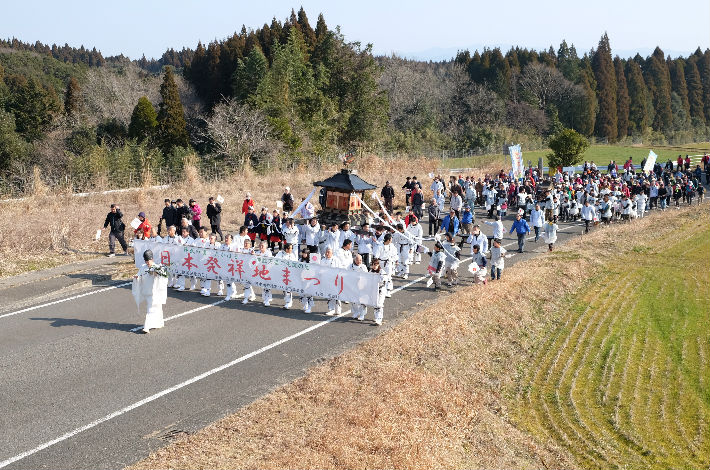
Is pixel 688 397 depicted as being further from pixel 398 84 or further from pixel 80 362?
pixel 398 84

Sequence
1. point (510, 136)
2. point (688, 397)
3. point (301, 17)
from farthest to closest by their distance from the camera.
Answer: point (510, 136), point (301, 17), point (688, 397)

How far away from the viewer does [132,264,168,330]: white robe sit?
42.2ft

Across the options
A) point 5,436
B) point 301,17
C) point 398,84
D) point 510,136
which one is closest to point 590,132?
point 510,136

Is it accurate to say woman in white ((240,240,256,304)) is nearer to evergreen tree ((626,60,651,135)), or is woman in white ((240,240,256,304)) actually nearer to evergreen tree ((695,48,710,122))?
evergreen tree ((626,60,651,135))

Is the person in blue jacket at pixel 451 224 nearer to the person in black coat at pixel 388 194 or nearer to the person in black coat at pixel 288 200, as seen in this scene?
the person in black coat at pixel 388 194

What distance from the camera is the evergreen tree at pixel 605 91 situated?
73.6 meters

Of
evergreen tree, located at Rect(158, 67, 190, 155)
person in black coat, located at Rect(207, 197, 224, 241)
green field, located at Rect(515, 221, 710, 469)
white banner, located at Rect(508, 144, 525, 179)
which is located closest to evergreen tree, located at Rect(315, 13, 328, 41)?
evergreen tree, located at Rect(158, 67, 190, 155)

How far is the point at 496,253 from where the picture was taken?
1742 centimetres

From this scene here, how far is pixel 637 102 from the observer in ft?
253

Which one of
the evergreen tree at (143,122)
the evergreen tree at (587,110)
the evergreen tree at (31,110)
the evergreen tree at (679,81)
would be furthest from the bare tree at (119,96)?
the evergreen tree at (679,81)

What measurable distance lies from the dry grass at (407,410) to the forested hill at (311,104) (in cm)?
2133

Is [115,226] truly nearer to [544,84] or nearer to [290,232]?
[290,232]

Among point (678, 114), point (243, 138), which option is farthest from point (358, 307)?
point (678, 114)

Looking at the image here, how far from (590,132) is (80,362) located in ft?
229
